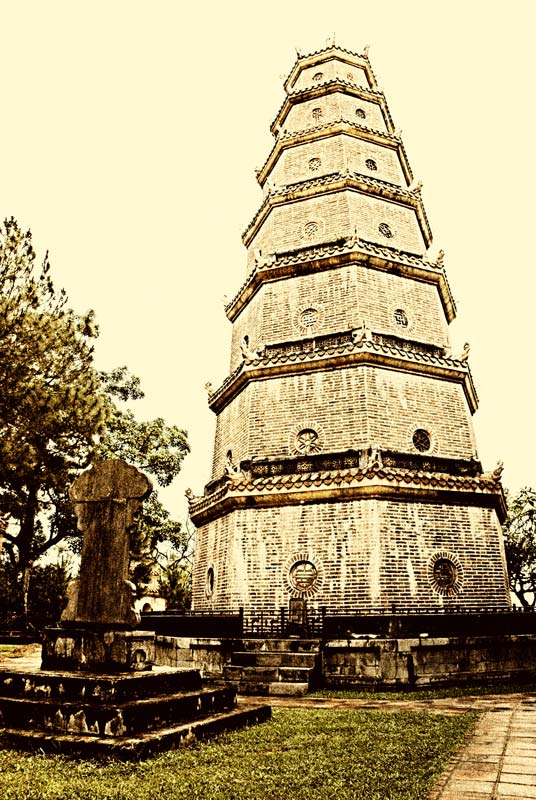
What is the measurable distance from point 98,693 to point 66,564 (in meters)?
23.9

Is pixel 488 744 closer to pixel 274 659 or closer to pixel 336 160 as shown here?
pixel 274 659

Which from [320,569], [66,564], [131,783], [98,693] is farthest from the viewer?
[66,564]

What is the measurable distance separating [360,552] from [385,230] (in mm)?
10646

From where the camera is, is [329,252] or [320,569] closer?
[320,569]

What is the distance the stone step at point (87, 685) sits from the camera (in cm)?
557

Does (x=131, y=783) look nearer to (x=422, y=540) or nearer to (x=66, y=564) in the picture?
(x=422, y=540)

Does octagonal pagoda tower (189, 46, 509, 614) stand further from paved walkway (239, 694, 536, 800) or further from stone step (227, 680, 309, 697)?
paved walkway (239, 694, 536, 800)

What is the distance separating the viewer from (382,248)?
17.4 metres

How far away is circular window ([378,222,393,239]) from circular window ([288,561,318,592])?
35.4 ft

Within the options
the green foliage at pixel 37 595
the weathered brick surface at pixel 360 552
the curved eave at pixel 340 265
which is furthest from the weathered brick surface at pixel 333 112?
the green foliage at pixel 37 595

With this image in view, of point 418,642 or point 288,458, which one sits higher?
point 288,458

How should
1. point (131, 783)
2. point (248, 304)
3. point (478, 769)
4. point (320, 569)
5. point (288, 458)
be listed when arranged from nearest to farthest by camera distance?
point (131, 783), point (478, 769), point (320, 569), point (288, 458), point (248, 304)

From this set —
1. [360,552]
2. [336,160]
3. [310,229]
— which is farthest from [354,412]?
[336,160]

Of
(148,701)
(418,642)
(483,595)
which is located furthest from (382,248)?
(148,701)
